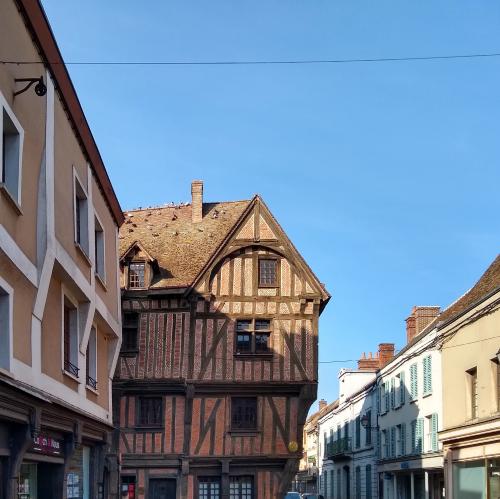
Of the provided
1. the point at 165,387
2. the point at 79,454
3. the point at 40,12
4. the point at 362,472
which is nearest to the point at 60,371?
the point at 79,454

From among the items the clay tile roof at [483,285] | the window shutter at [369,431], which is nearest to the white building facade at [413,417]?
the clay tile roof at [483,285]

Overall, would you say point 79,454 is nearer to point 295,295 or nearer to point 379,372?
point 295,295

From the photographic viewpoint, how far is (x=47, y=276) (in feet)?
37.4

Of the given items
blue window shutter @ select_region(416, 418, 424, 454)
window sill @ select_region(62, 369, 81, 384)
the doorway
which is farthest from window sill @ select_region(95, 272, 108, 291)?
blue window shutter @ select_region(416, 418, 424, 454)

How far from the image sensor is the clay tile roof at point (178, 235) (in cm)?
2795

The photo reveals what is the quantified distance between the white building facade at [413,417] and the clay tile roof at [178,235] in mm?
8243

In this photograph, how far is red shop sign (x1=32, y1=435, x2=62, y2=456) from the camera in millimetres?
11812

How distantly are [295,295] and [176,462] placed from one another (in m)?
6.47

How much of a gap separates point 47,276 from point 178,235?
61.1ft

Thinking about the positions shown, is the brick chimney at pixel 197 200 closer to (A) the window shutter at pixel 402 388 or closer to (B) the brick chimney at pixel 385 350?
(A) the window shutter at pixel 402 388

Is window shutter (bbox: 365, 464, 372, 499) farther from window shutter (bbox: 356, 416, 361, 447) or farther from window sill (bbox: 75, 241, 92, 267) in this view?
window sill (bbox: 75, 241, 92, 267)

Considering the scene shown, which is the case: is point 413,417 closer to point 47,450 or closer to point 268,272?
point 268,272

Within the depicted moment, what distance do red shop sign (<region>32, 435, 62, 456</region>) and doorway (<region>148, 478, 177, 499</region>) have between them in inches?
530

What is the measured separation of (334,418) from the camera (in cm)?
5288
